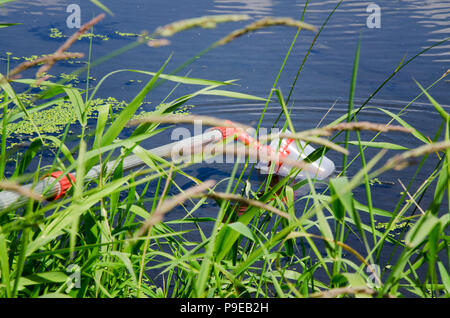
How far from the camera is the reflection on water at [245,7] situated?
6004 mm

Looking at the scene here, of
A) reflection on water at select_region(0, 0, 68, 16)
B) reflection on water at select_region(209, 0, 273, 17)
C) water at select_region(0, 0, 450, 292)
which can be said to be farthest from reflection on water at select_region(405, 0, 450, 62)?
reflection on water at select_region(0, 0, 68, 16)

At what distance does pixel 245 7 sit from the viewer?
20.7ft

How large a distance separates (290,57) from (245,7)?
1.81 metres

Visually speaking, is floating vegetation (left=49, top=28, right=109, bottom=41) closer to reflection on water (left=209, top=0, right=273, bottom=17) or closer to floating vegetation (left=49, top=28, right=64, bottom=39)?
floating vegetation (left=49, top=28, right=64, bottom=39)

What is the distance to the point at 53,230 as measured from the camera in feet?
3.25

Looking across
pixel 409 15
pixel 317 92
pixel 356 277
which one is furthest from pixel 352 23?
pixel 356 277

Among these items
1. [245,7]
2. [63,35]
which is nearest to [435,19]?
[245,7]

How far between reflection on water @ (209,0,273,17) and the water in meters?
0.01

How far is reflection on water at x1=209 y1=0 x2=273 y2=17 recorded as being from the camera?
6004 millimetres

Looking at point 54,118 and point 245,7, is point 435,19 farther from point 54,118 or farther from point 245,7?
point 54,118

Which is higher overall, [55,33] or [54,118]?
[55,33]

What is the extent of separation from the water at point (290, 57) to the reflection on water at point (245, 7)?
0.01m
